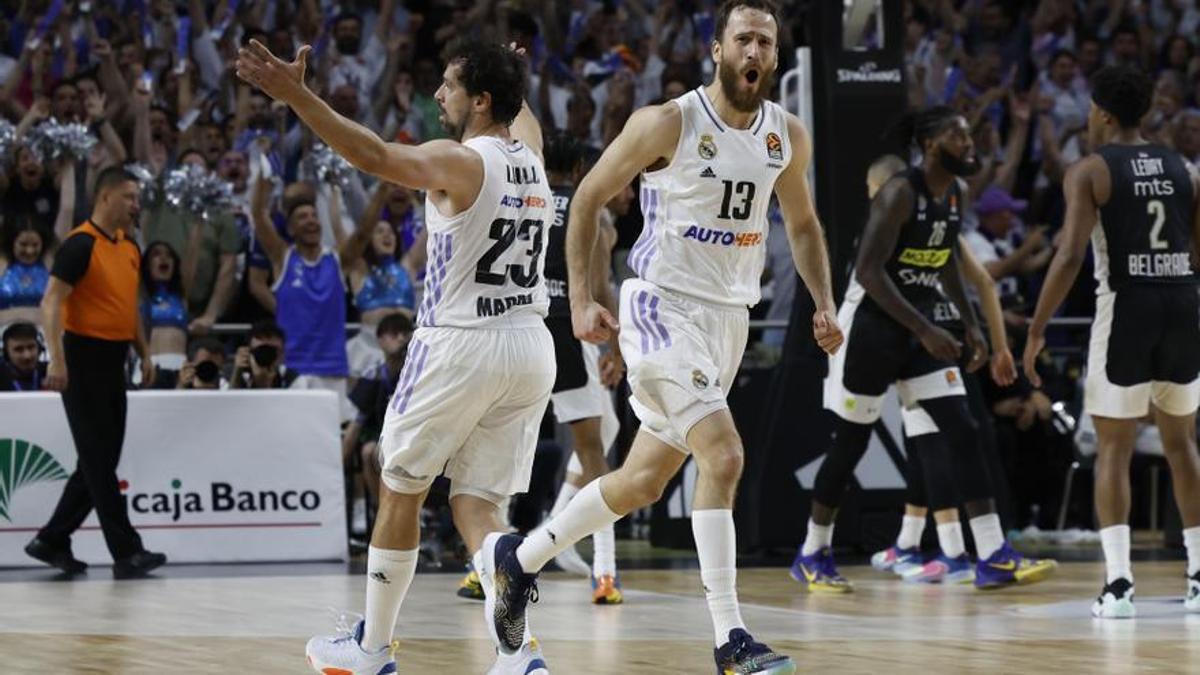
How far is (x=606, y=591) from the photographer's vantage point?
9.68m

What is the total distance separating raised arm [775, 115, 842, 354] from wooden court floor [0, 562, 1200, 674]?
1.42 meters

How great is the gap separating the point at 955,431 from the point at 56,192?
6.94 m

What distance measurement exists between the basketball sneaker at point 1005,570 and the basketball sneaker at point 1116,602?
153cm

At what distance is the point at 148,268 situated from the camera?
43.4ft

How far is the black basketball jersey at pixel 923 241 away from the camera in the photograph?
10.8 meters

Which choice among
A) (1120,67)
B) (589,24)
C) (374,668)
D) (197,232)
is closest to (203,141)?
(197,232)

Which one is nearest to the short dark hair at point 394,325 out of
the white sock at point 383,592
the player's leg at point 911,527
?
the player's leg at point 911,527

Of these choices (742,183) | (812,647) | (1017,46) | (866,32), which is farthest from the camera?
(1017,46)

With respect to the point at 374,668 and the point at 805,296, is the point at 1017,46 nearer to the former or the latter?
the point at 805,296

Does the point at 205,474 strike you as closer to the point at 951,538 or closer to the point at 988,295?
the point at 951,538

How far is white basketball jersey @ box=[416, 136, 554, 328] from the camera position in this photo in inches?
260

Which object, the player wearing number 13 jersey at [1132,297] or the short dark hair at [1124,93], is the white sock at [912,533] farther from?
the short dark hair at [1124,93]

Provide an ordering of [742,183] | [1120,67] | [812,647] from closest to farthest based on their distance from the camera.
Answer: [742,183]
[812,647]
[1120,67]

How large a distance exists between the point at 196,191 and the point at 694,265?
7.49 m
